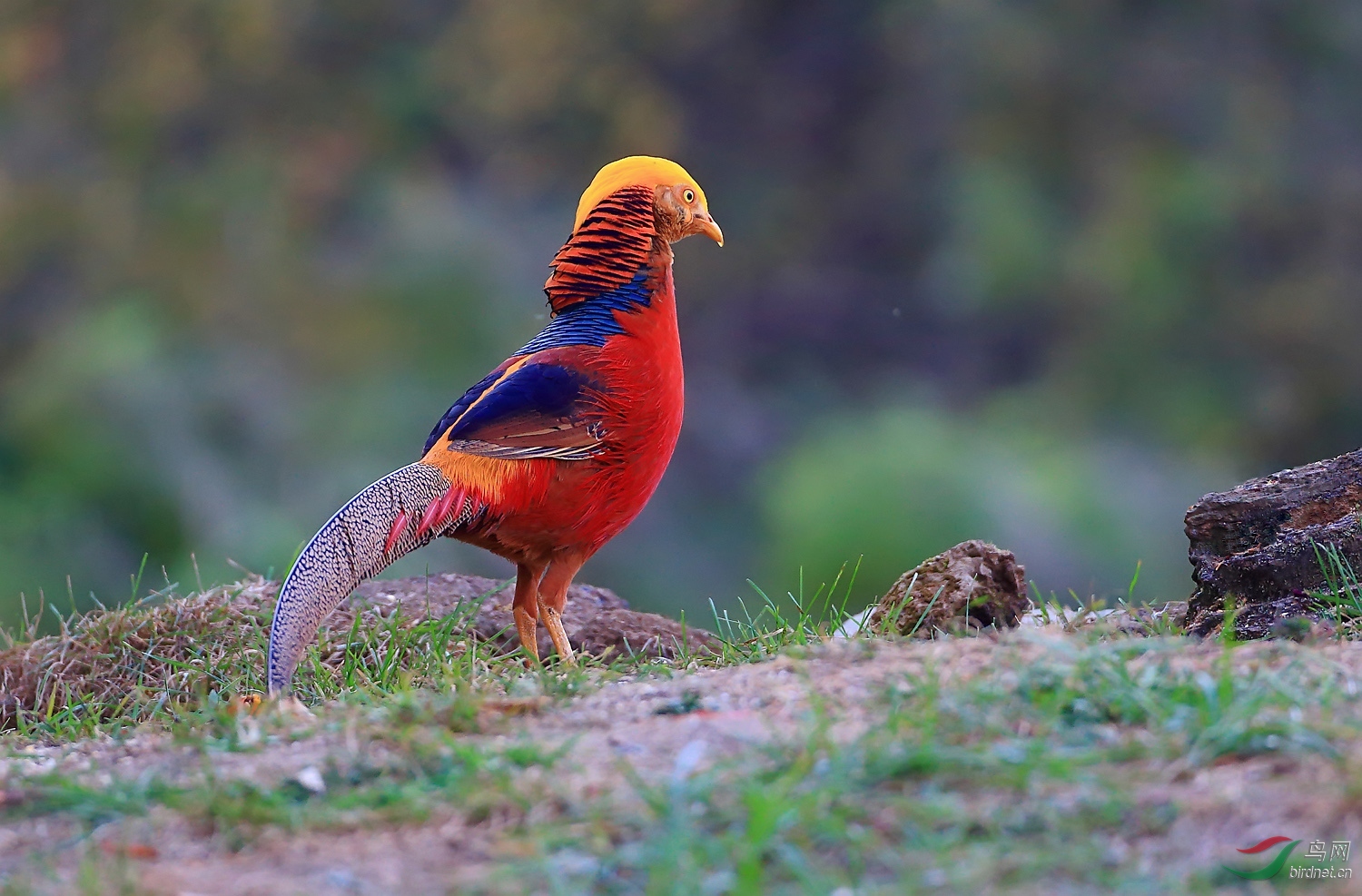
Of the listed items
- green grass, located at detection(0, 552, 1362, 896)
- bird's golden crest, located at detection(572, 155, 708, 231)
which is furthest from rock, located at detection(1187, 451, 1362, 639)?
bird's golden crest, located at detection(572, 155, 708, 231)

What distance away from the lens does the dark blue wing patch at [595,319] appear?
4.51m

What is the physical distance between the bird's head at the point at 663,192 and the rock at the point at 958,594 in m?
1.31

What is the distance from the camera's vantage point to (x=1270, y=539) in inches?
166

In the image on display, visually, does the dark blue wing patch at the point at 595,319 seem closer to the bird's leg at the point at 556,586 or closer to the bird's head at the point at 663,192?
the bird's head at the point at 663,192

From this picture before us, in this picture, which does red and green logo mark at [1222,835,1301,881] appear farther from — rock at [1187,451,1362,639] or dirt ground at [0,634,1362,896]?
rock at [1187,451,1362,639]

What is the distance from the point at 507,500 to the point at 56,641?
178 cm

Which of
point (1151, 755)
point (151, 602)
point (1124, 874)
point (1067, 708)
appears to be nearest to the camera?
point (1124, 874)

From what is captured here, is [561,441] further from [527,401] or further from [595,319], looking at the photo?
[595,319]

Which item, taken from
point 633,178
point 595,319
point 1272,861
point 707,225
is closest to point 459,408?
point 595,319

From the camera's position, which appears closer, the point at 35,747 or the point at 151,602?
the point at 35,747

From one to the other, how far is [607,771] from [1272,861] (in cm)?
110

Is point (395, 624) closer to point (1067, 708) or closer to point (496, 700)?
point (496, 700)

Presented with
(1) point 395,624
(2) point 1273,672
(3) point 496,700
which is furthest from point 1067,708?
(1) point 395,624

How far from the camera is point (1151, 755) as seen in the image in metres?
2.43
